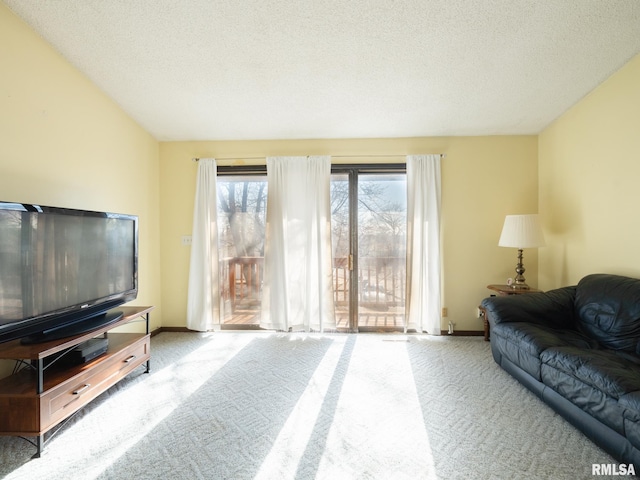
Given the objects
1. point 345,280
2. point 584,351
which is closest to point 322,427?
point 584,351

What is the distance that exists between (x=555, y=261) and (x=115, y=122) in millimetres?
4944

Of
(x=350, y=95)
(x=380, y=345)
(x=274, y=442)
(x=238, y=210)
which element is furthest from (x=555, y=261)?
(x=238, y=210)

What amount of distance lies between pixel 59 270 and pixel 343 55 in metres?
2.48

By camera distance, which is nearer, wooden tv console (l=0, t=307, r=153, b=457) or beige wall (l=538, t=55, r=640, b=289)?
wooden tv console (l=0, t=307, r=153, b=457)

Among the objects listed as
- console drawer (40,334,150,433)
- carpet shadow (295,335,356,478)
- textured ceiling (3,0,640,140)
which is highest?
textured ceiling (3,0,640,140)

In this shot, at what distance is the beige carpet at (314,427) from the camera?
4.59ft

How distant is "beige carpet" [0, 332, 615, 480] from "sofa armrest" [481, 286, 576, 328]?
20.9 inches

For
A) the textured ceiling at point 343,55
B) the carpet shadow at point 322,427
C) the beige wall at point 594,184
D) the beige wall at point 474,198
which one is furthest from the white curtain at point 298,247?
the beige wall at point 594,184

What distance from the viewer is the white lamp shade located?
2.70m

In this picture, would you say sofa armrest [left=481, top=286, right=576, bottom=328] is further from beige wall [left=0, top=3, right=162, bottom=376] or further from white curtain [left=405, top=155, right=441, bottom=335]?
beige wall [left=0, top=3, right=162, bottom=376]

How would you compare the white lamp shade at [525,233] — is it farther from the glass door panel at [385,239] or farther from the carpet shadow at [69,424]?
the carpet shadow at [69,424]

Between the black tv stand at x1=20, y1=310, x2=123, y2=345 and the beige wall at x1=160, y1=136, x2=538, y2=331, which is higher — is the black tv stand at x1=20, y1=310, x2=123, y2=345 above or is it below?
below

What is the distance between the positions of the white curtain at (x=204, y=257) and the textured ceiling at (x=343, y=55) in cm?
75

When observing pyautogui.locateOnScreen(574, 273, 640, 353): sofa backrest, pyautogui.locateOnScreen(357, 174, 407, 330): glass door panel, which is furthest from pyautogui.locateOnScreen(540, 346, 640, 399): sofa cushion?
pyautogui.locateOnScreen(357, 174, 407, 330): glass door panel
